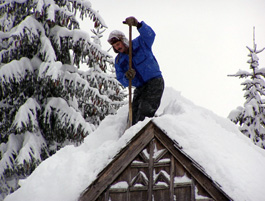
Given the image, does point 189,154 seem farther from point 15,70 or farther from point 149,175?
point 15,70

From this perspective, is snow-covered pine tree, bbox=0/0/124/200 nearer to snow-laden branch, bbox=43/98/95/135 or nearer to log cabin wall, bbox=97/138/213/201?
snow-laden branch, bbox=43/98/95/135

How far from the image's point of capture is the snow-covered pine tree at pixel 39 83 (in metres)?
8.28

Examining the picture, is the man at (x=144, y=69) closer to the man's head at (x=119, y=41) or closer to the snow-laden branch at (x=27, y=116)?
the man's head at (x=119, y=41)

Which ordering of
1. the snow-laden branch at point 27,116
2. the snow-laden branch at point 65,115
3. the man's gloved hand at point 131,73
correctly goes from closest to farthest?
the man's gloved hand at point 131,73 → the snow-laden branch at point 27,116 → the snow-laden branch at point 65,115

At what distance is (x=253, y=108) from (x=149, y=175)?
30.9 feet

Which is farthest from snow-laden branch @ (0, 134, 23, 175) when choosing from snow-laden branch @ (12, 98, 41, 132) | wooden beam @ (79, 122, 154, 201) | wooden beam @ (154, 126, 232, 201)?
wooden beam @ (154, 126, 232, 201)

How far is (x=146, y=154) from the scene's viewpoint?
13.1 ft

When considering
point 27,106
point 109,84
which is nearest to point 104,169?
point 27,106

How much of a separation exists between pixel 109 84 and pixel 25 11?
3.73 metres

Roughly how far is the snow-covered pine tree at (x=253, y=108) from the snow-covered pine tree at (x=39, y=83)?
5.86m

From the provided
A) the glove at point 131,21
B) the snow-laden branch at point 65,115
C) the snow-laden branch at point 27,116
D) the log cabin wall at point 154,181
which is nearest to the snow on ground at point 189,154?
the log cabin wall at point 154,181

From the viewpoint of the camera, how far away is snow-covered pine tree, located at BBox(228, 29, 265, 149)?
11938 mm

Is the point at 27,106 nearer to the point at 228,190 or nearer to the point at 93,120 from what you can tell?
the point at 93,120

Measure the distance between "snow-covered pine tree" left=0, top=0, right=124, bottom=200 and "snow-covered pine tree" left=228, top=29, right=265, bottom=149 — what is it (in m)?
5.86
